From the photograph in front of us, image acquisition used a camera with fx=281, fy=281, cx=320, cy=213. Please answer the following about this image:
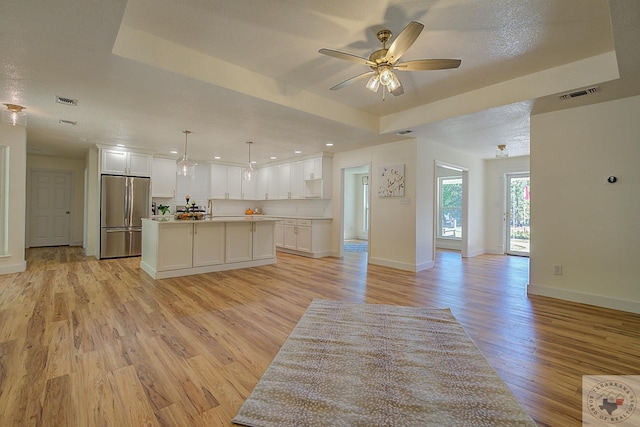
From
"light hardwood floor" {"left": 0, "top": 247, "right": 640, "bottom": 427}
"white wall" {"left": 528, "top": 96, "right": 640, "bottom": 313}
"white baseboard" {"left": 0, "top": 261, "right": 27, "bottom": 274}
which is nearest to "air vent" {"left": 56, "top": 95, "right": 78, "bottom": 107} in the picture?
"light hardwood floor" {"left": 0, "top": 247, "right": 640, "bottom": 427}

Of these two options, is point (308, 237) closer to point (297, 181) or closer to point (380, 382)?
point (297, 181)

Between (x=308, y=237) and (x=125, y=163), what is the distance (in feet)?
14.7

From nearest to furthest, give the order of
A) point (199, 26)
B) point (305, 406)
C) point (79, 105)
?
point (305, 406)
point (199, 26)
point (79, 105)

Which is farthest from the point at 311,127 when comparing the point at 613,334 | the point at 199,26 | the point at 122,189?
the point at 122,189

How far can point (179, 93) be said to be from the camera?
3266mm

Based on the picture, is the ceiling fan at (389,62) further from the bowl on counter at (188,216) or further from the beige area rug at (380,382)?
the bowl on counter at (188,216)

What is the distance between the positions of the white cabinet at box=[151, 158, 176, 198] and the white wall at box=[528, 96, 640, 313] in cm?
755

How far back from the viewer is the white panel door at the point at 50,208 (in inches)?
293

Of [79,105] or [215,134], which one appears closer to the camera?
[79,105]

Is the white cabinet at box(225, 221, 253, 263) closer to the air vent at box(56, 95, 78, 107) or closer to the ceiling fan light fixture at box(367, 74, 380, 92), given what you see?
the air vent at box(56, 95, 78, 107)

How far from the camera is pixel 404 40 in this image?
82.4 inches

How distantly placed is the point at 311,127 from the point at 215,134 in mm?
1839

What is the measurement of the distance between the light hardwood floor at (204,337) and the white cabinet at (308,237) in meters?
1.83

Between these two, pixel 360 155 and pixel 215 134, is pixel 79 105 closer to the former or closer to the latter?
pixel 215 134
